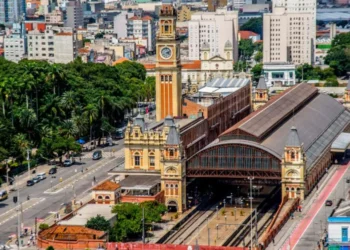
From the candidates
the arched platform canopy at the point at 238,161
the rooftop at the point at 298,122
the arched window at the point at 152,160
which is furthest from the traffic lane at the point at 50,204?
the rooftop at the point at 298,122

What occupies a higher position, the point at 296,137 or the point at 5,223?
the point at 296,137

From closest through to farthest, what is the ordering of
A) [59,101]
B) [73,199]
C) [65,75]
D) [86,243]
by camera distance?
[86,243], [73,199], [59,101], [65,75]

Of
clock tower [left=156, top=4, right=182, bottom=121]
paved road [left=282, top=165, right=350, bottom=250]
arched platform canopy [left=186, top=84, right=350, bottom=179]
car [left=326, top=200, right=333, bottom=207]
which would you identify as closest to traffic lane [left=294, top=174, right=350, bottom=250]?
paved road [left=282, top=165, right=350, bottom=250]

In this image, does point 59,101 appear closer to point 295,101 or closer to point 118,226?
point 295,101

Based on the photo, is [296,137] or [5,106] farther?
[5,106]

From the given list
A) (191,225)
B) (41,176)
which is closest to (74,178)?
(41,176)

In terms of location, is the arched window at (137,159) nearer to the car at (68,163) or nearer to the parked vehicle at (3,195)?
the parked vehicle at (3,195)

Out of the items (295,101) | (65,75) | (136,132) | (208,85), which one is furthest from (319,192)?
(65,75)
